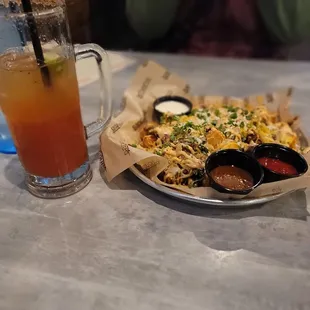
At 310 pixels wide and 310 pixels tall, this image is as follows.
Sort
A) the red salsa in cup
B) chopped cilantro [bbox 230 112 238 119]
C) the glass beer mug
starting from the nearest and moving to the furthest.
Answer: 1. the glass beer mug
2. the red salsa in cup
3. chopped cilantro [bbox 230 112 238 119]

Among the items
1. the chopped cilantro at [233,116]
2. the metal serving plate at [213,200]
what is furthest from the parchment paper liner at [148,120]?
the chopped cilantro at [233,116]

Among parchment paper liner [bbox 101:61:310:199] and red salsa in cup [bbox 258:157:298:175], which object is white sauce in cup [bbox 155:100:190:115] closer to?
parchment paper liner [bbox 101:61:310:199]

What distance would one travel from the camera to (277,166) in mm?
1021

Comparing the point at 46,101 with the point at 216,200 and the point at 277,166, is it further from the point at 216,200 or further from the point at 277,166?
the point at 277,166

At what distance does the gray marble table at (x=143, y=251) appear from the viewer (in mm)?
771

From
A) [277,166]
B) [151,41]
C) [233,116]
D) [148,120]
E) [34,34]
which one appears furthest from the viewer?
[151,41]

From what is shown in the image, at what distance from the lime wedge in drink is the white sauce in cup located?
455mm

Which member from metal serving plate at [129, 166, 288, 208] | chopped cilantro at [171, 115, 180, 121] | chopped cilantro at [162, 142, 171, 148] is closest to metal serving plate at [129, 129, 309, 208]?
metal serving plate at [129, 166, 288, 208]

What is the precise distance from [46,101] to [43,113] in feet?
0.09

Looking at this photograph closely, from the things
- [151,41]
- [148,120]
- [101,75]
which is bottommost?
[151,41]

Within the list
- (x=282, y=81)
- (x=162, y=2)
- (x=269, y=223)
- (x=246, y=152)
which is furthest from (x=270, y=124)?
(x=162, y=2)

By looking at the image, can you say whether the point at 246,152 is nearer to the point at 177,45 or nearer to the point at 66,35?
the point at 66,35

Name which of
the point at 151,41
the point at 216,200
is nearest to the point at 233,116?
the point at 216,200

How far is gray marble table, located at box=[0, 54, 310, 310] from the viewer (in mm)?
771
